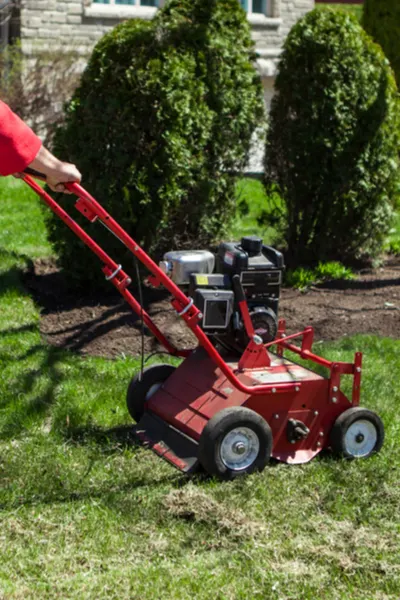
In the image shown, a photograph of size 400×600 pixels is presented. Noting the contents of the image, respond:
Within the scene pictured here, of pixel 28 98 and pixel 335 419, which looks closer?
pixel 335 419

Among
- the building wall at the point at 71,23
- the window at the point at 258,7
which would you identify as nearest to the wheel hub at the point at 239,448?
the building wall at the point at 71,23

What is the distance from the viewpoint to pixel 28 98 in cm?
1268

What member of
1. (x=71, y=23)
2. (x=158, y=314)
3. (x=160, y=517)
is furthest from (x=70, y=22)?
(x=160, y=517)

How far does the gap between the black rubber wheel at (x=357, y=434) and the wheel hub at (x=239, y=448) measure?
433 millimetres

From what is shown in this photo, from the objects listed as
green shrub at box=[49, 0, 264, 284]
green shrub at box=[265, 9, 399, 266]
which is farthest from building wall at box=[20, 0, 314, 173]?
green shrub at box=[49, 0, 264, 284]

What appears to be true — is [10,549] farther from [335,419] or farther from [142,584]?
[335,419]

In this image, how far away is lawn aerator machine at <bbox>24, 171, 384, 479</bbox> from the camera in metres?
4.15

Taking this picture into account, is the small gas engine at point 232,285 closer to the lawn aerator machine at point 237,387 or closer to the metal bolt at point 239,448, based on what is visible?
the lawn aerator machine at point 237,387

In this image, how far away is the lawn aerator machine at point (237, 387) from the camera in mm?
4148

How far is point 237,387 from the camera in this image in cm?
419

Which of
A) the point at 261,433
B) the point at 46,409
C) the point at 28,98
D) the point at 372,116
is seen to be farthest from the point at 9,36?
the point at 261,433

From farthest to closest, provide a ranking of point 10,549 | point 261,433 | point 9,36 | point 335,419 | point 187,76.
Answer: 1. point 9,36
2. point 187,76
3. point 335,419
4. point 261,433
5. point 10,549

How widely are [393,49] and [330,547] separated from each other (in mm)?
10216

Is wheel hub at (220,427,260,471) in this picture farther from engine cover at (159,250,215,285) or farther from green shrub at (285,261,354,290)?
green shrub at (285,261,354,290)
